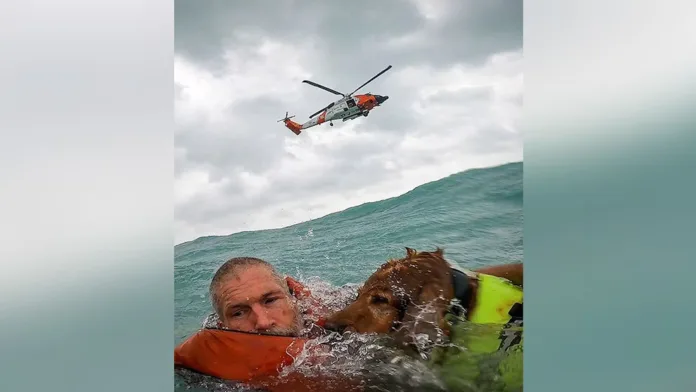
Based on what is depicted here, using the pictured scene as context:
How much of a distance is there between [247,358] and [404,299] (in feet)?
2.61

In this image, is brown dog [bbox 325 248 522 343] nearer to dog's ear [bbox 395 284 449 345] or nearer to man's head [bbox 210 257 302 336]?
dog's ear [bbox 395 284 449 345]

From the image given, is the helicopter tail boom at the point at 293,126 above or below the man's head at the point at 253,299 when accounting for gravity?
above

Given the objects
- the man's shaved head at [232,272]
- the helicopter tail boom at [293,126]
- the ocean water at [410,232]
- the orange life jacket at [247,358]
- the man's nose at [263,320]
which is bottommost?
the orange life jacket at [247,358]

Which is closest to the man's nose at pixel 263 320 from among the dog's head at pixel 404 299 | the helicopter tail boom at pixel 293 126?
the dog's head at pixel 404 299

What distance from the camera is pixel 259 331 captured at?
2.96m

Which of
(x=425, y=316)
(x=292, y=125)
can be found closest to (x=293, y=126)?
(x=292, y=125)

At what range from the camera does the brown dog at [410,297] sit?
117 inches

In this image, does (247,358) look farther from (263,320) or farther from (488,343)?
(488,343)

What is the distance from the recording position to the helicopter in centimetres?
307

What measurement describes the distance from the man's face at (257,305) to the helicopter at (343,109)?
733 mm

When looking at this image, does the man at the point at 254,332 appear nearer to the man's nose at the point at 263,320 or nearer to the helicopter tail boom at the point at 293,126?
the man's nose at the point at 263,320
